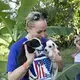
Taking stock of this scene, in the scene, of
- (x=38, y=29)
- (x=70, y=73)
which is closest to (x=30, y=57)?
(x=38, y=29)

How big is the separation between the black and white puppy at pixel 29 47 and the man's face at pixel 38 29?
82mm

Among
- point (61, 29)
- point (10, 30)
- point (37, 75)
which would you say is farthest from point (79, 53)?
point (37, 75)

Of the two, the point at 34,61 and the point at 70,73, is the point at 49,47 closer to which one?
the point at 34,61

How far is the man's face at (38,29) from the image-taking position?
247 cm

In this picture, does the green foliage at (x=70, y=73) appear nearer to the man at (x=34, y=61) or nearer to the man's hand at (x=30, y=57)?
the man at (x=34, y=61)

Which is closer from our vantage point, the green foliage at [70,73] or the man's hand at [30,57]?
the man's hand at [30,57]

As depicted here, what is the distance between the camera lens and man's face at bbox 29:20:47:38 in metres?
2.47

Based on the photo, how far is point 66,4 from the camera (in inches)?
538

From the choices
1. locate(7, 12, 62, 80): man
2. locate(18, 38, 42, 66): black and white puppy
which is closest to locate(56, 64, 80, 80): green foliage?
locate(7, 12, 62, 80): man

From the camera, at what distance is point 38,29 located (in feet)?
8.12

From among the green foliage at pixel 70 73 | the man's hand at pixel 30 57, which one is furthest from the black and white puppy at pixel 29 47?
the green foliage at pixel 70 73

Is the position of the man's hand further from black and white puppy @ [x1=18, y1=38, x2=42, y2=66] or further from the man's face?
the man's face

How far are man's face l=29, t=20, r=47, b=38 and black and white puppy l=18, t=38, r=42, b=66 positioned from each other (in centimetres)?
8

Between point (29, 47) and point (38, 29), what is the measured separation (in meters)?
0.16
